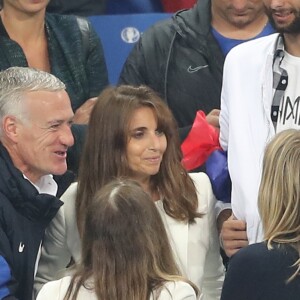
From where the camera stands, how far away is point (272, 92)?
4.53m

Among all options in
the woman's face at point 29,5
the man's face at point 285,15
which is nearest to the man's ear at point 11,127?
the woman's face at point 29,5

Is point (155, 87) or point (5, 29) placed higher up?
point (5, 29)

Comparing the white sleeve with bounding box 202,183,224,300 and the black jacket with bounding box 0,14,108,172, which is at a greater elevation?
the black jacket with bounding box 0,14,108,172

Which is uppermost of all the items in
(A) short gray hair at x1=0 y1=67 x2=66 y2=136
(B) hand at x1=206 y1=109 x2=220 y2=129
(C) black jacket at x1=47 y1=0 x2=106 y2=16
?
(C) black jacket at x1=47 y1=0 x2=106 y2=16

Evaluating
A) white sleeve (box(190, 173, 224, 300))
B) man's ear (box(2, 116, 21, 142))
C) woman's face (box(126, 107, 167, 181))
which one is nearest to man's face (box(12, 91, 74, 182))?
man's ear (box(2, 116, 21, 142))

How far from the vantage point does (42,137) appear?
4.57 m

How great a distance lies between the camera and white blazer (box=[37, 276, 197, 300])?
12.1 feet

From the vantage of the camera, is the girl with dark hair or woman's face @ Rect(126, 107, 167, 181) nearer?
the girl with dark hair

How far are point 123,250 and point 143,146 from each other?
3.04ft

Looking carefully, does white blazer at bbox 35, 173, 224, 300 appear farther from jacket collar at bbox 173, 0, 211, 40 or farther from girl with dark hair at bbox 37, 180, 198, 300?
jacket collar at bbox 173, 0, 211, 40

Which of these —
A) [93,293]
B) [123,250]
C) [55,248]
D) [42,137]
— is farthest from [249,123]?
[93,293]

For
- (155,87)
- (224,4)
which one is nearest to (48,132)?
(155,87)

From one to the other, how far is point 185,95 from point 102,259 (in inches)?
70.7

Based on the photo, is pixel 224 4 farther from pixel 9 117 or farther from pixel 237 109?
pixel 9 117
